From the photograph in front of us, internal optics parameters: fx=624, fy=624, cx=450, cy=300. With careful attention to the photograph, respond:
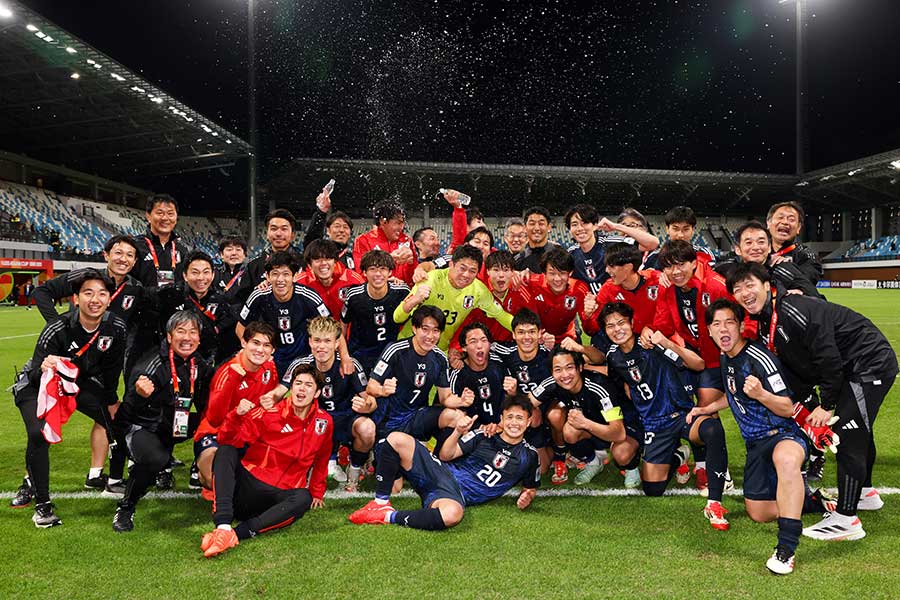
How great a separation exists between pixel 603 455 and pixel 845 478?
1.80 m

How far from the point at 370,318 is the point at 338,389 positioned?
751 millimetres

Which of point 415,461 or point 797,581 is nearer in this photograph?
point 797,581

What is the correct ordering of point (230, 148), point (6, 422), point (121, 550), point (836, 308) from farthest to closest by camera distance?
Result: point (230, 148) < point (6, 422) < point (836, 308) < point (121, 550)

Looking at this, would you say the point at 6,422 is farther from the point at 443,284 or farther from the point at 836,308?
the point at 836,308

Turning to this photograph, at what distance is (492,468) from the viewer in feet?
14.6

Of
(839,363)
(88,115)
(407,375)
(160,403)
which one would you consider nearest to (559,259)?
(407,375)

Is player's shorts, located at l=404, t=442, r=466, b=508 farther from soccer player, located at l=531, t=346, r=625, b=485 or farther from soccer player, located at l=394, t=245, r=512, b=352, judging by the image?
soccer player, located at l=394, t=245, r=512, b=352

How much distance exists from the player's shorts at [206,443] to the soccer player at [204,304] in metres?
0.71

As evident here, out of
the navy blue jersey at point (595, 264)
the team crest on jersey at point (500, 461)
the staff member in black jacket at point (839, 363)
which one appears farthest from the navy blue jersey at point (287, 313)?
the staff member in black jacket at point (839, 363)

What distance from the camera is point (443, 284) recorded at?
Result: 5.57 meters

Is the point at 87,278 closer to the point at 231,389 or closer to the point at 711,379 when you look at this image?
the point at 231,389

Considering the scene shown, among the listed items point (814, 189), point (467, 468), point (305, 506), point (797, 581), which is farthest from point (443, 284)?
point (814, 189)

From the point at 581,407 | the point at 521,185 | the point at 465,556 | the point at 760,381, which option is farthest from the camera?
the point at 521,185

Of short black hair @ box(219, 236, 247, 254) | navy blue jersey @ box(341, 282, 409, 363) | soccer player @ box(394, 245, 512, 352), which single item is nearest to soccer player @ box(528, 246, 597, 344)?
soccer player @ box(394, 245, 512, 352)
